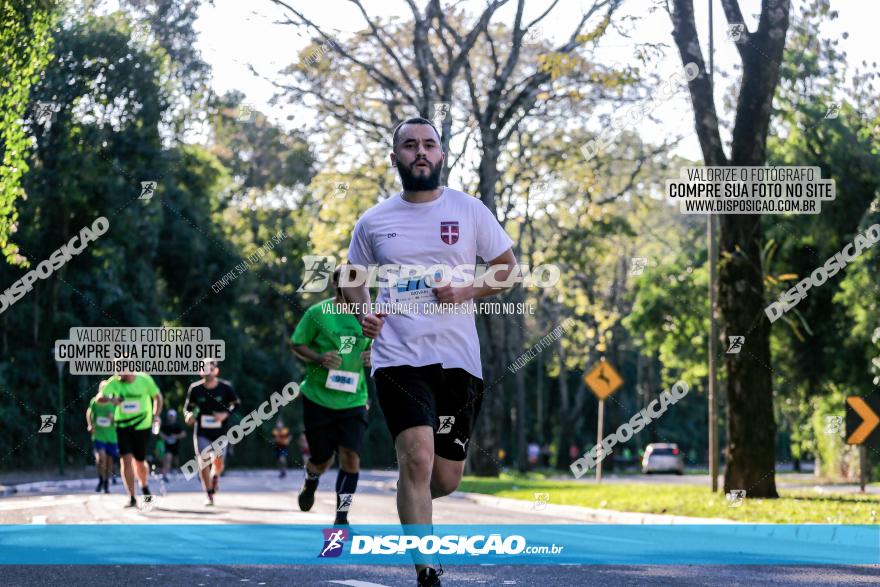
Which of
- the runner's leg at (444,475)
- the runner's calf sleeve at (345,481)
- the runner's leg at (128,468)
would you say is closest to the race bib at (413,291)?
the runner's leg at (444,475)

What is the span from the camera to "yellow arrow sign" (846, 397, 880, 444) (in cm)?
1833

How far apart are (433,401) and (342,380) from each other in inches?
201

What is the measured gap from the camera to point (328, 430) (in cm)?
1190

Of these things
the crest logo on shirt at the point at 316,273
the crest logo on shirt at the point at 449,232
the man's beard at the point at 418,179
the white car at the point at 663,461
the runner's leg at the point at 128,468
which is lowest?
the white car at the point at 663,461

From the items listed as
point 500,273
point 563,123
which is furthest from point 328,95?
point 500,273

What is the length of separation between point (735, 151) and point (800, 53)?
1569cm

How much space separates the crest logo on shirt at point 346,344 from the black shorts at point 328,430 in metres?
0.48

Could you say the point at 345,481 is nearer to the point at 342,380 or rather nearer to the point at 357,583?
the point at 342,380

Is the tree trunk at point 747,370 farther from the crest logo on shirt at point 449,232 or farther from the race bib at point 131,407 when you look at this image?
the crest logo on shirt at point 449,232

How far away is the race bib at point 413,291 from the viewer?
6.74 metres

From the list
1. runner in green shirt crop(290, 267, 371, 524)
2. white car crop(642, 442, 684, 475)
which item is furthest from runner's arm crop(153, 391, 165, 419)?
white car crop(642, 442, 684, 475)

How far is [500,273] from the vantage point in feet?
23.2

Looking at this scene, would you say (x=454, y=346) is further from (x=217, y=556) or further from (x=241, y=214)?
(x=241, y=214)

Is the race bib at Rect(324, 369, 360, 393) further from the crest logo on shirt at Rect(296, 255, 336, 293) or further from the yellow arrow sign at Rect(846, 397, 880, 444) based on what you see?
the crest logo on shirt at Rect(296, 255, 336, 293)
